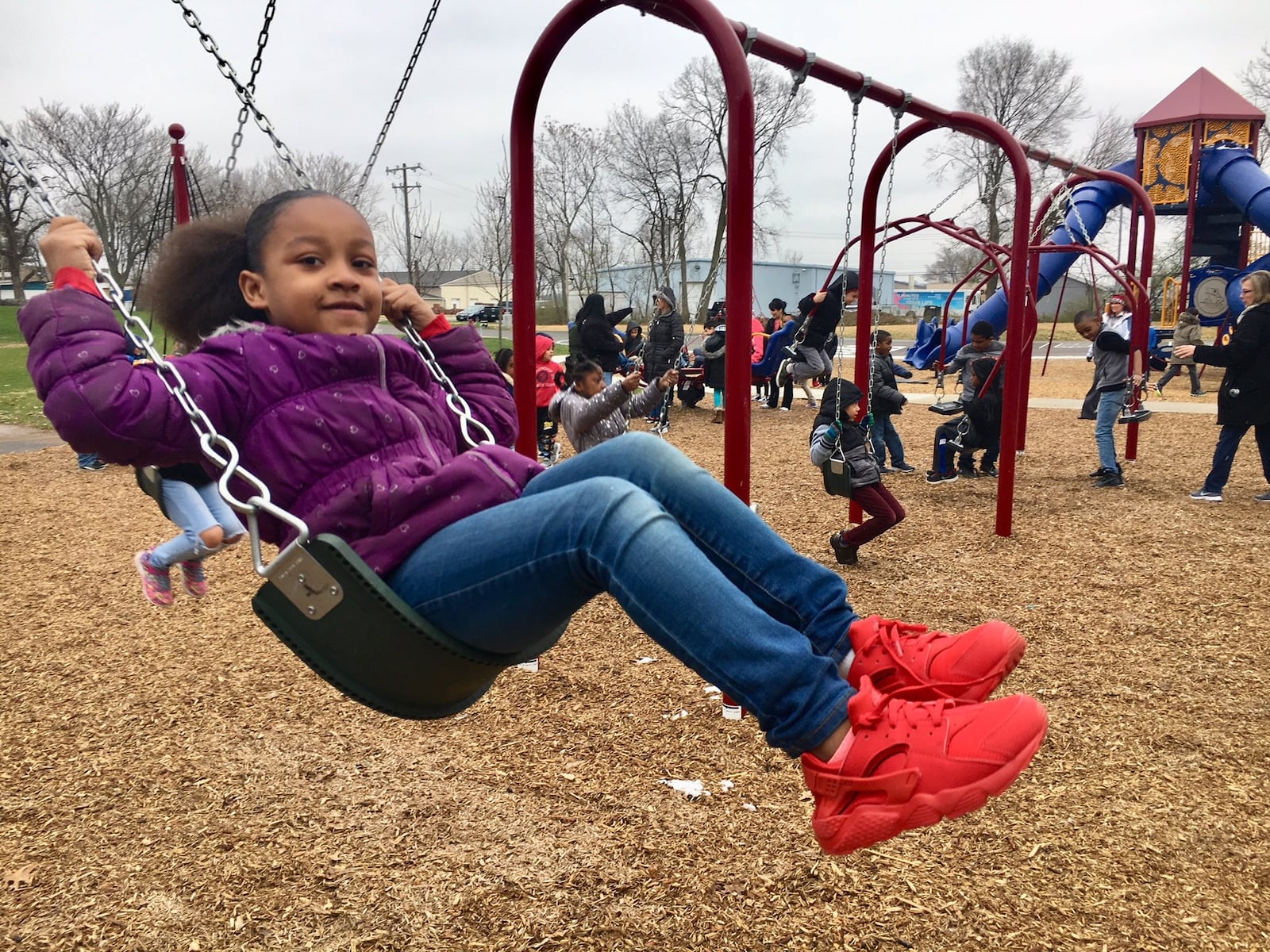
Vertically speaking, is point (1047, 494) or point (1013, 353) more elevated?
point (1013, 353)

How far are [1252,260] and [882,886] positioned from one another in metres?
17.2

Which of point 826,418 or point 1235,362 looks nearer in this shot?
point 826,418

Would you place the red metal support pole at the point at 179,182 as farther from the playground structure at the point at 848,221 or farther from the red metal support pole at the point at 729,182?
the red metal support pole at the point at 729,182

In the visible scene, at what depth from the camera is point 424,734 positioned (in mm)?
3436

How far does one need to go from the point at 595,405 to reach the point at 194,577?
2276mm

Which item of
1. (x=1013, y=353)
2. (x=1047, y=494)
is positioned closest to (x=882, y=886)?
(x=1013, y=353)

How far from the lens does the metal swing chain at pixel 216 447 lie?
1517 mm

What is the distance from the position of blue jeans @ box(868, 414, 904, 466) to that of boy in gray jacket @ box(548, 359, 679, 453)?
2.94 meters

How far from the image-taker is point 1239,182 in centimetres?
1399

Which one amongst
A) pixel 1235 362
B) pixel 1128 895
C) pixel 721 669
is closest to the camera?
pixel 721 669

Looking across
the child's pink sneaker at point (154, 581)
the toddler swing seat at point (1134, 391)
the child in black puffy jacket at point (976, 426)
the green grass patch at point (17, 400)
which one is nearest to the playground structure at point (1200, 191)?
the toddler swing seat at point (1134, 391)

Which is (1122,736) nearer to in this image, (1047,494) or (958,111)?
(958,111)

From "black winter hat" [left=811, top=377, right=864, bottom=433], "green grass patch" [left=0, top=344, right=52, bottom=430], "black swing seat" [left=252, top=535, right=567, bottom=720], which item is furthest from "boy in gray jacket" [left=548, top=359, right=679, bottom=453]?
"green grass patch" [left=0, top=344, right=52, bottom=430]

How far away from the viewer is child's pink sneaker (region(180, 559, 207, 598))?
4559mm
